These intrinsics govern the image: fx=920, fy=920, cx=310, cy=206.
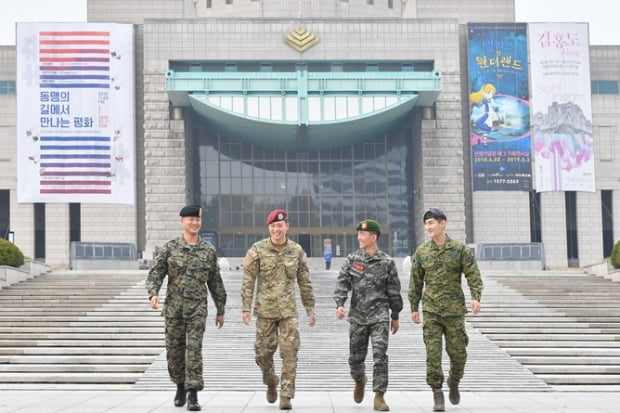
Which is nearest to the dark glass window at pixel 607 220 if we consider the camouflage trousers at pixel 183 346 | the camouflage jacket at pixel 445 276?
the camouflage jacket at pixel 445 276

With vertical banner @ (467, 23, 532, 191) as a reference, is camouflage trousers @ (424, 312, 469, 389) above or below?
below

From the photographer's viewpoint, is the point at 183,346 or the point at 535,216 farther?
the point at 535,216

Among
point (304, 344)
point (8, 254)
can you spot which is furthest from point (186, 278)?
point (8, 254)

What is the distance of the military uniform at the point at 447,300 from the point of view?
9758 millimetres

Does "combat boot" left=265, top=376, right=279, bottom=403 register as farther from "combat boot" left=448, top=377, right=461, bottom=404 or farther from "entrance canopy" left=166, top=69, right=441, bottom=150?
"entrance canopy" left=166, top=69, right=441, bottom=150

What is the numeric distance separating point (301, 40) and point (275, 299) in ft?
136

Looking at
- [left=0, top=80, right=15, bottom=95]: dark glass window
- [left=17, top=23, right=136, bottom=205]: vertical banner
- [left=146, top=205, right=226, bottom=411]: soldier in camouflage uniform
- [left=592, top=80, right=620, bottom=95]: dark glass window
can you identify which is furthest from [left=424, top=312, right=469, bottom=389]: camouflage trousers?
[left=0, top=80, right=15, bottom=95]: dark glass window

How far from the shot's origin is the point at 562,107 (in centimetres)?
4891

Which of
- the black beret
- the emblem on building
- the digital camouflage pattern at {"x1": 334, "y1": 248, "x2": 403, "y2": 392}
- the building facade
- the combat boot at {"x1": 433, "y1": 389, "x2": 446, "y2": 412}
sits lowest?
the combat boot at {"x1": 433, "y1": 389, "x2": 446, "y2": 412}

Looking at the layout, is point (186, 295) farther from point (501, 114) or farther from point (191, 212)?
point (501, 114)

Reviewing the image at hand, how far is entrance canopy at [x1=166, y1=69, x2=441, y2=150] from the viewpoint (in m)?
45.8

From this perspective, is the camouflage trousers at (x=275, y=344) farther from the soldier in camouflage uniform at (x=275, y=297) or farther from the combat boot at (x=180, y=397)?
the combat boot at (x=180, y=397)

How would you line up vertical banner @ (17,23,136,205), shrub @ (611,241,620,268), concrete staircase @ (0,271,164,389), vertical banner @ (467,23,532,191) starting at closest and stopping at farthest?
concrete staircase @ (0,271,164,389), shrub @ (611,241,620,268), vertical banner @ (17,23,136,205), vertical banner @ (467,23,532,191)

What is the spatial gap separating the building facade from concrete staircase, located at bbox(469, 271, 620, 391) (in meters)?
20.8
